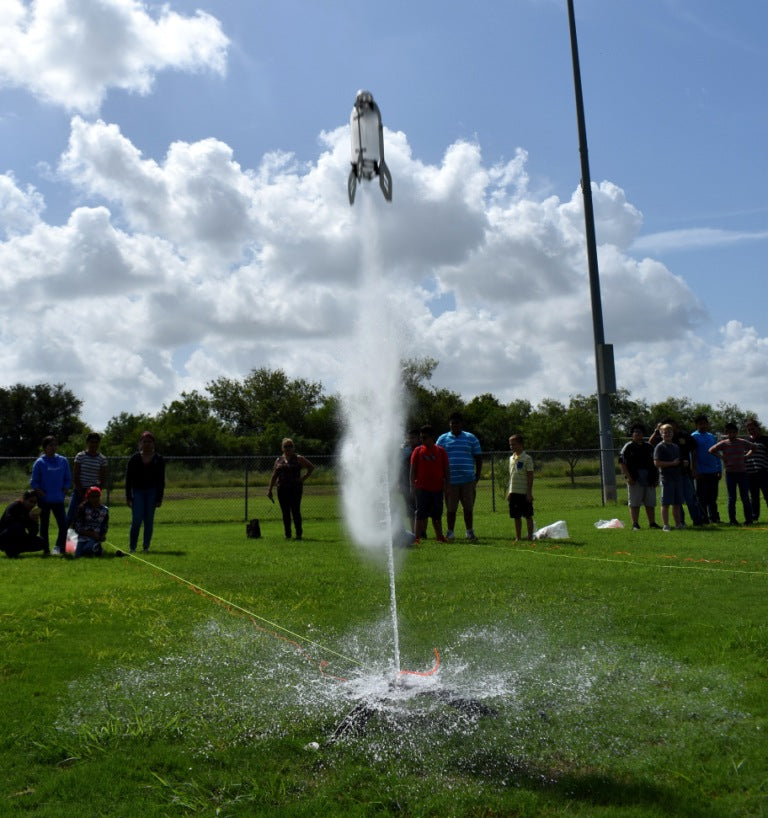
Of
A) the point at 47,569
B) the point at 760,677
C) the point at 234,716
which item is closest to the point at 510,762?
the point at 234,716

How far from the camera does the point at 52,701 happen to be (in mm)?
5277

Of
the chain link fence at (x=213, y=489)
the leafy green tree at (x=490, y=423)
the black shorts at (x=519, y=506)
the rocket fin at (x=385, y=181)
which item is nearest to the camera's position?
the rocket fin at (x=385, y=181)

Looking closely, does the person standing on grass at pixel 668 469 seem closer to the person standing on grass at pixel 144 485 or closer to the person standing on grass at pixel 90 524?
the person standing on grass at pixel 144 485

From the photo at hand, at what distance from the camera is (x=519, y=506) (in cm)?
1487

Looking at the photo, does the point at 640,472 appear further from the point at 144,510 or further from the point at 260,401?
the point at 260,401

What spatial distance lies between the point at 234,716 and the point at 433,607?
3516 mm

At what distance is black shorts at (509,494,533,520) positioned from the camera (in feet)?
48.6

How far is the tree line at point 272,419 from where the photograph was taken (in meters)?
58.0

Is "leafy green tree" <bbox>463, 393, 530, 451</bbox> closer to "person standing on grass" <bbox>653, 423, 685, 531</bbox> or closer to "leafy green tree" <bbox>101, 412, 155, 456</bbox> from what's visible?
"leafy green tree" <bbox>101, 412, 155, 456</bbox>

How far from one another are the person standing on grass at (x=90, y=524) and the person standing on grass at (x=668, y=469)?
31.2ft

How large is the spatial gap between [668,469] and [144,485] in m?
9.00

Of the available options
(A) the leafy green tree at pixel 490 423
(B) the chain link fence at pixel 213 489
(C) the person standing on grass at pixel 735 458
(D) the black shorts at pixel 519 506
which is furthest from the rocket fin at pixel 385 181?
(A) the leafy green tree at pixel 490 423

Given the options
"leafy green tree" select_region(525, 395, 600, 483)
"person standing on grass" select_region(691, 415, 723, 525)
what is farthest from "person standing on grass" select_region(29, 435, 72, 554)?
"leafy green tree" select_region(525, 395, 600, 483)

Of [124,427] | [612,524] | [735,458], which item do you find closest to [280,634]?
[612,524]
